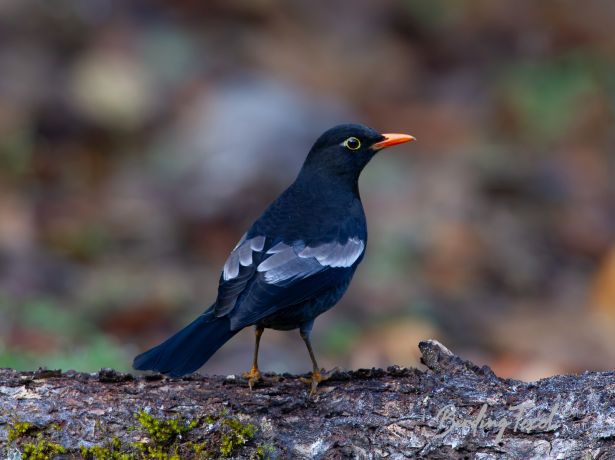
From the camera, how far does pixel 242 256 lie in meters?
5.61

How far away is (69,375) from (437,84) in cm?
1207

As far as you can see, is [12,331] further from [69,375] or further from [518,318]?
[518,318]

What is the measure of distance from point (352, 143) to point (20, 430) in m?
2.87

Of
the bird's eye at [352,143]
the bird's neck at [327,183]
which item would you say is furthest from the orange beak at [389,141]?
the bird's neck at [327,183]

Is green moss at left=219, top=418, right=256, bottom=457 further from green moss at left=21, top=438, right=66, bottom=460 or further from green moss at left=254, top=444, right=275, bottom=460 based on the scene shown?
green moss at left=21, top=438, right=66, bottom=460

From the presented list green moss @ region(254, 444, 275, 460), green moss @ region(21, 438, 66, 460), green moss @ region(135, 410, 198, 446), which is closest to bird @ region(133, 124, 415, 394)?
green moss @ region(135, 410, 198, 446)

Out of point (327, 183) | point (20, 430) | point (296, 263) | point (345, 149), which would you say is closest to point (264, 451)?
point (20, 430)

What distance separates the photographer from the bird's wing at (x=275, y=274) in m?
5.29

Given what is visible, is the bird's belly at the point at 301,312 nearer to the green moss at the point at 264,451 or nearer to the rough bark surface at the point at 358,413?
the rough bark surface at the point at 358,413

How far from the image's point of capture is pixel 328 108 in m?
14.4

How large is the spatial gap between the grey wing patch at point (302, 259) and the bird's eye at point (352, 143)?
84 cm

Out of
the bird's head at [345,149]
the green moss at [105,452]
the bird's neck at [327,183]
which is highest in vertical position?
the bird's head at [345,149]

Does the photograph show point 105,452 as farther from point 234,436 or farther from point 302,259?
point 302,259

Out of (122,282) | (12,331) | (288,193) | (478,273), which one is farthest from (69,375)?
(478,273)
